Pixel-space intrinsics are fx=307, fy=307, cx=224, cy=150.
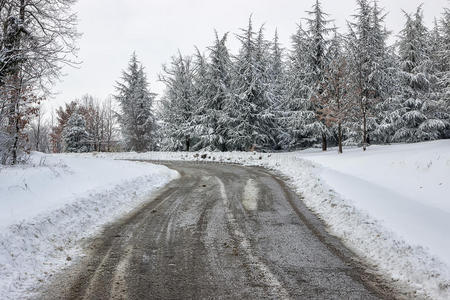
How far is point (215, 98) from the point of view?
30.4m

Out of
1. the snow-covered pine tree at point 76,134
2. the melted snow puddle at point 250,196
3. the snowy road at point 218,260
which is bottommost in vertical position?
the snowy road at point 218,260


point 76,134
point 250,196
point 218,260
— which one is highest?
point 76,134

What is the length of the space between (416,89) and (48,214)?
3204 cm

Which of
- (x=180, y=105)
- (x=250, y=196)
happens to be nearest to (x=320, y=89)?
(x=180, y=105)

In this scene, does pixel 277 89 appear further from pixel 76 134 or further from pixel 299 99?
pixel 76 134

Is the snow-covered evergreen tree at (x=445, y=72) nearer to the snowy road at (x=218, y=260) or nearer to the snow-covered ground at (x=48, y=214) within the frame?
the snowy road at (x=218, y=260)

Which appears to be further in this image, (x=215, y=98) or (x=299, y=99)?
(x=215, y=98)

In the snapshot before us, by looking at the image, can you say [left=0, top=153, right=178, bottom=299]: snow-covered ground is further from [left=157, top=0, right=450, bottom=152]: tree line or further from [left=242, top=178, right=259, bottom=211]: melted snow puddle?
[left=157, top=0, right=450, bottom=152]: tree line

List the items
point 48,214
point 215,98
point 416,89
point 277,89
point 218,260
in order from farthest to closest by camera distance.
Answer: point 277,89, point 215,98, point 416,89, point 48,214, point 218,260

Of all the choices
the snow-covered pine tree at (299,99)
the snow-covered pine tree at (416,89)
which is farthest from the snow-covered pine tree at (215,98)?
the snow-covered pine tree at (416,89)

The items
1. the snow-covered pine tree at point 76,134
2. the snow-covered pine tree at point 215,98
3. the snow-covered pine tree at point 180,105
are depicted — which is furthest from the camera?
the snow-covered pine tree at point 76,134

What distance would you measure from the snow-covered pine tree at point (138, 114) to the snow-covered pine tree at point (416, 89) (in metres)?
26.6

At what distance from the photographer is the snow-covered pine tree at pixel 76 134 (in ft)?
143

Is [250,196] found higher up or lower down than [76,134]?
lower down
